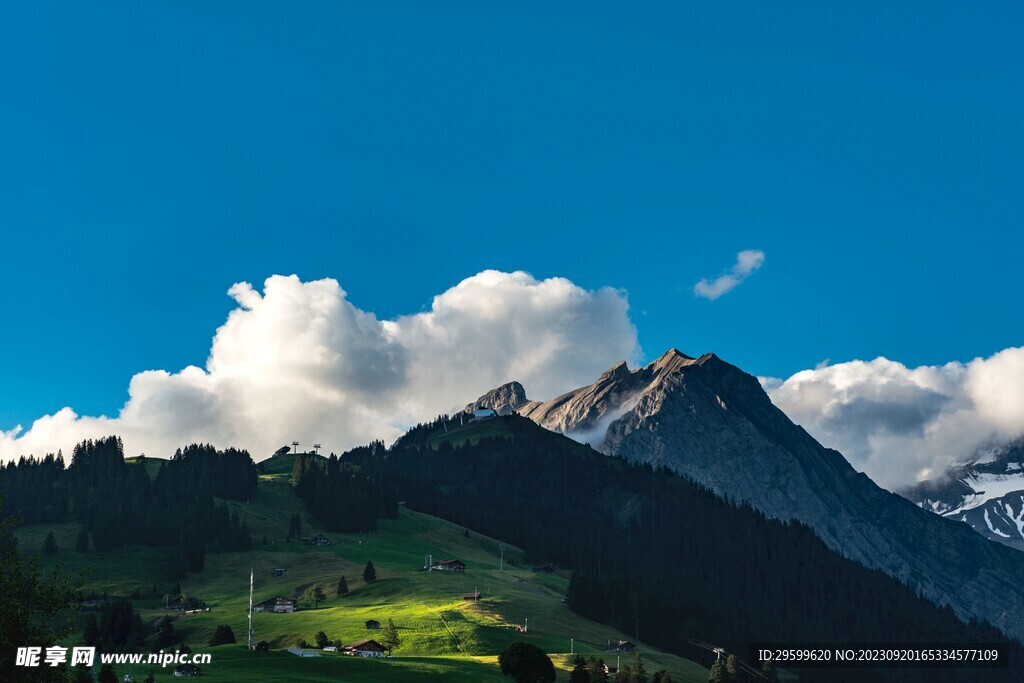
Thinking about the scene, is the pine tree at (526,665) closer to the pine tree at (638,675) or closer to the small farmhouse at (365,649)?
the pine tree at (638,675)

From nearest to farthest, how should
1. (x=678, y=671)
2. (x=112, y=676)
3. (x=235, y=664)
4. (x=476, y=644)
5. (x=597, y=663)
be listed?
(x=112, y=676), (x=235, y=664), (x=597, y=663), (x=476, y=644), (x=678, y=671)

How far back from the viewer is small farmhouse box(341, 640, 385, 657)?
167m

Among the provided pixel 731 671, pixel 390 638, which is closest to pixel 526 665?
pixel 390 638

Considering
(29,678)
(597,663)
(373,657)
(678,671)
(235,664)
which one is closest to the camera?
(29,678)

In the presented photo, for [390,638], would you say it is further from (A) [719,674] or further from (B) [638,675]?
(A) [719,674]

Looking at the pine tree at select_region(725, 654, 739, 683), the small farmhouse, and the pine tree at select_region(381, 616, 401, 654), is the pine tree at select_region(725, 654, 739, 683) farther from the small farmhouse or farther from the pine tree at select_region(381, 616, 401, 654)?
the small farmhouse

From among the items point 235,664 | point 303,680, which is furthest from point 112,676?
point 235,664

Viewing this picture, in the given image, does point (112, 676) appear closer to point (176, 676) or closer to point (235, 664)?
point (176, 676)

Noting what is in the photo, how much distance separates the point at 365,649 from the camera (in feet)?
554

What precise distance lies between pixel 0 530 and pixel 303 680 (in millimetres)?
80178

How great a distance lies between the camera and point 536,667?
5714 inches

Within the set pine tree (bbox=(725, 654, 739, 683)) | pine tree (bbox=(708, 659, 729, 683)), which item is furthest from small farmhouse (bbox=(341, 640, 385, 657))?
pine tree (bbox=(725, 654, 739, 683))

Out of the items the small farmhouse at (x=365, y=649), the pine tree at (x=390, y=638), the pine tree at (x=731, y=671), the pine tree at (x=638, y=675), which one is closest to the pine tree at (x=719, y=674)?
the pine tree at (x=731, y=671)

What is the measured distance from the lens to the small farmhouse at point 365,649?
167m
